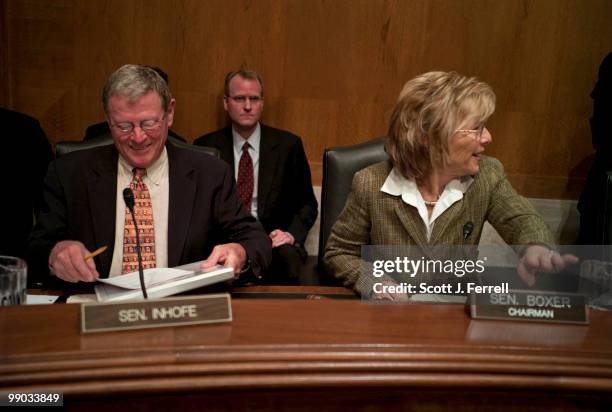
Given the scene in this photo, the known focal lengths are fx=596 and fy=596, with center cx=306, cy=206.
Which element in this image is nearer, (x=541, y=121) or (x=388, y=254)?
(x=388, y=254)

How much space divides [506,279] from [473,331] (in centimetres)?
57

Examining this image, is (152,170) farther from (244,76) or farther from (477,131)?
(244,76)

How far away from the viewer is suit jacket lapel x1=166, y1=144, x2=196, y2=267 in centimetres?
185

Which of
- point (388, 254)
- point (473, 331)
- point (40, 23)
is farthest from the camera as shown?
point (40, 23)

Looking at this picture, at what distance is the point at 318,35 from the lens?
3.57m

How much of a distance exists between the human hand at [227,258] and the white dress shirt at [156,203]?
10.7 inches

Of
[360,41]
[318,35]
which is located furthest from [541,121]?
[318,35]

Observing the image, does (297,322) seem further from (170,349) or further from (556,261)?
(556,261)

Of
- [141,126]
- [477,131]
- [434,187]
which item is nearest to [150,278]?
[141,126]

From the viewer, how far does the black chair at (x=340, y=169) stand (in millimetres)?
2238

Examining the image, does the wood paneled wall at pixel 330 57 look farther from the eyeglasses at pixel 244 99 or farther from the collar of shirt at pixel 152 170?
the collar of shirt at pixel 152 170

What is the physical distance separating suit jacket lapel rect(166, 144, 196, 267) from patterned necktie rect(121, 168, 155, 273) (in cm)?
6

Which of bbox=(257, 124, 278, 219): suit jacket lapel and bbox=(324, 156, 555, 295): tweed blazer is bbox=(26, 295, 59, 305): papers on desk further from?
bbox=(257, 124, 278, 219): suit jacket lapel

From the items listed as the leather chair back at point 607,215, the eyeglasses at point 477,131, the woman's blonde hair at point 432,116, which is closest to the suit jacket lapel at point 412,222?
the woman's blonde hair at point 432,116
